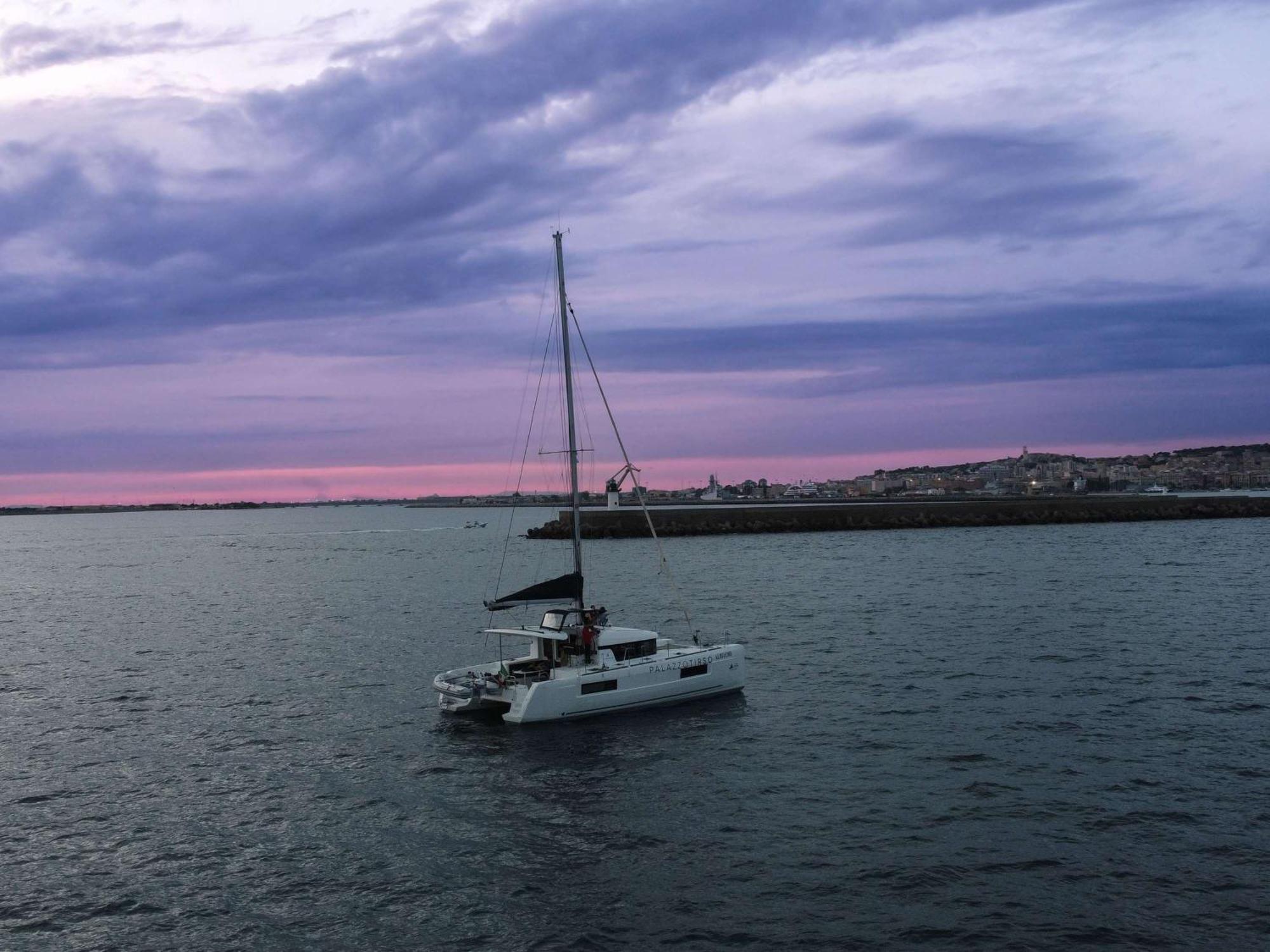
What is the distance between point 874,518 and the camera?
113438 mm

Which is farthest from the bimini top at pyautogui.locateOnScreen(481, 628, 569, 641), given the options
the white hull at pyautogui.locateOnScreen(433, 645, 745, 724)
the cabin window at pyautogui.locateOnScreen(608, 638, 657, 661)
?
the cabin window at pyautogui.locateOnScreen(608, 638, 657, 661)

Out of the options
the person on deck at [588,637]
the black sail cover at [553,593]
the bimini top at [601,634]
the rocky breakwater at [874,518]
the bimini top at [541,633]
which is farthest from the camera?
the rocky breakwater at [874,518]

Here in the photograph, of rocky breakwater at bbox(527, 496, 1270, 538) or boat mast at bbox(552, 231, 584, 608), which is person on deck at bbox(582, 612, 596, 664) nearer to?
boat mast at bbox(552, 231, 584, 608)

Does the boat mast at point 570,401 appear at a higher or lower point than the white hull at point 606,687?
higher

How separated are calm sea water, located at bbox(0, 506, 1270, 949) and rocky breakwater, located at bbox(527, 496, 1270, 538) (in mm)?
68522

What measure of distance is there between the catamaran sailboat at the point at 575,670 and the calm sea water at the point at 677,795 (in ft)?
1.90

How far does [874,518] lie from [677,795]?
9940 centimetres

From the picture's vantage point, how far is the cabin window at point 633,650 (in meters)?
24.7

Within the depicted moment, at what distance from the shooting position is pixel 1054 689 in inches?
987

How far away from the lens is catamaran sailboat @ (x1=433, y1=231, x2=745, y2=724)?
75.4 feet

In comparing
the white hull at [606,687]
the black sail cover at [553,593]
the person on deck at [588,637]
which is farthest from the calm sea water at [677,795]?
the black sail cover at [553,593]

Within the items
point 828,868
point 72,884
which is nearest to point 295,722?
point 72,884

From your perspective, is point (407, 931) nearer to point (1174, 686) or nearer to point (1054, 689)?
point (1054, 689)

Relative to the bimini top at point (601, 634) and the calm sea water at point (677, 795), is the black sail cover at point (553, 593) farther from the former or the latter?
the calm sea water at point (677, 795)
